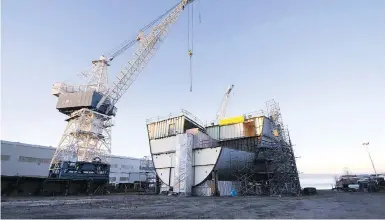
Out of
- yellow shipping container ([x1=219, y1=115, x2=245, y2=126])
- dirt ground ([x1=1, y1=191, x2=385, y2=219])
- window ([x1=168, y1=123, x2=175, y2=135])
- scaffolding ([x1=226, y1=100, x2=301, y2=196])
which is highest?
yellow shipping container ([x1=219, y1=115, x2=245, y2=126])

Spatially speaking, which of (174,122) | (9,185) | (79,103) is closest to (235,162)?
(174,122)

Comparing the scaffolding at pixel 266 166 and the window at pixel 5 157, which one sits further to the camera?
the window at pixel 5 157

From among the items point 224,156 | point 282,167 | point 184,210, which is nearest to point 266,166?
point 282,167

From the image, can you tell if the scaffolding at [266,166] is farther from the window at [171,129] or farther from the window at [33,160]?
the window at [33,160]

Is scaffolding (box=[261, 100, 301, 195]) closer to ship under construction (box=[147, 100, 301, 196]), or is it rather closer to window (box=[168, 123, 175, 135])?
ship under construction (box=[147, 100, 301, 196])

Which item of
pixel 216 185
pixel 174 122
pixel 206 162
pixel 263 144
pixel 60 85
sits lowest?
pixel 216 185

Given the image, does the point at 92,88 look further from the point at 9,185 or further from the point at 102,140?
the point at 9,185

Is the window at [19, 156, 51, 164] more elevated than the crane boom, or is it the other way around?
the crane boom

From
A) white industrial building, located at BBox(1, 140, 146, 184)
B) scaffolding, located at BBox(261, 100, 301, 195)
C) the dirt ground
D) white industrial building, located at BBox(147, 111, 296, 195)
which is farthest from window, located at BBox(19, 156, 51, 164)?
scaffolding, located at BBox(261, 100, 301, 195)

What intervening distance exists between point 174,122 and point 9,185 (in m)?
25.0

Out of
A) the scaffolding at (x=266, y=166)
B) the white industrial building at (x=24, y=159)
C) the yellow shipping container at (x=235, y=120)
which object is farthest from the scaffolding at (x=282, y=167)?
the white industrial building at (x=24, y=159)

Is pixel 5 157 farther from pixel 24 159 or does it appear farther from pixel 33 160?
pixel 33 160

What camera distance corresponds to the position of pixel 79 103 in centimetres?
5512

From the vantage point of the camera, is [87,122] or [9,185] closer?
[9,185]
